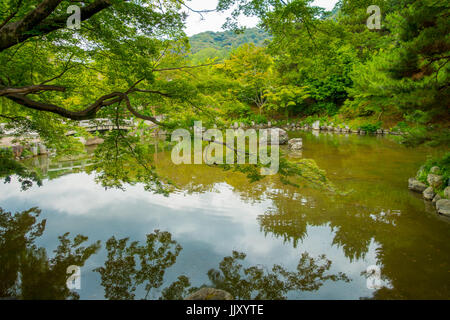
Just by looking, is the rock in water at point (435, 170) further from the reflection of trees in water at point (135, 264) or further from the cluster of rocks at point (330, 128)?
the cluster of rocks at point (330, 128)

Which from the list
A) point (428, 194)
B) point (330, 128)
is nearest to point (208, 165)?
point (428, 194)

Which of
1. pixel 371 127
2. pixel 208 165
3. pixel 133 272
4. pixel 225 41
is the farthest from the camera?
pixel 371 127

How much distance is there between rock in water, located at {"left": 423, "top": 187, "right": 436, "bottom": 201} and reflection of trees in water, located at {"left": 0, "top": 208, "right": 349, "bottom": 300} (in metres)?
3.21

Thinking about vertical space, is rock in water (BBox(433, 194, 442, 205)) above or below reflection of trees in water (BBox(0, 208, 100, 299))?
above

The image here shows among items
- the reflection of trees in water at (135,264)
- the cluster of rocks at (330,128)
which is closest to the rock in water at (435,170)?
the reflection of trees in water at (135,264)

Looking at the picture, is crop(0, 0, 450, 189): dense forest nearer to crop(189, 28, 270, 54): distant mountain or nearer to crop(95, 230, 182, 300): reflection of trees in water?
crop(189, 28, 270, 54): distant mountain

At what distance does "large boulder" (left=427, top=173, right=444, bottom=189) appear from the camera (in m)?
4.79

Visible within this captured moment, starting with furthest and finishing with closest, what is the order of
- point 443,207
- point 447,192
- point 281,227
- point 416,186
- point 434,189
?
1. point 416,186
2. point 434,189
3. point 447,192
4. point 443,207
5. point 281,227

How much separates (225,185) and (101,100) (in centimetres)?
420

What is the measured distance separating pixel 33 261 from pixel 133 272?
1420mm

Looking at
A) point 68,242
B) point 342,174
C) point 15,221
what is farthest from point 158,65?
point 342,174

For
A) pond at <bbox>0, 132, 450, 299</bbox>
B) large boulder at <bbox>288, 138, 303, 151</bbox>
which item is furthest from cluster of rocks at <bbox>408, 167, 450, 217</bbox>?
large boulder at <bbox>288, 138, 303, 151</bbox>

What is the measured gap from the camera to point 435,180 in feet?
16.1

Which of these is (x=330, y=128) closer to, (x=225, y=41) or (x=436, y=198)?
(x=225, y=41)
